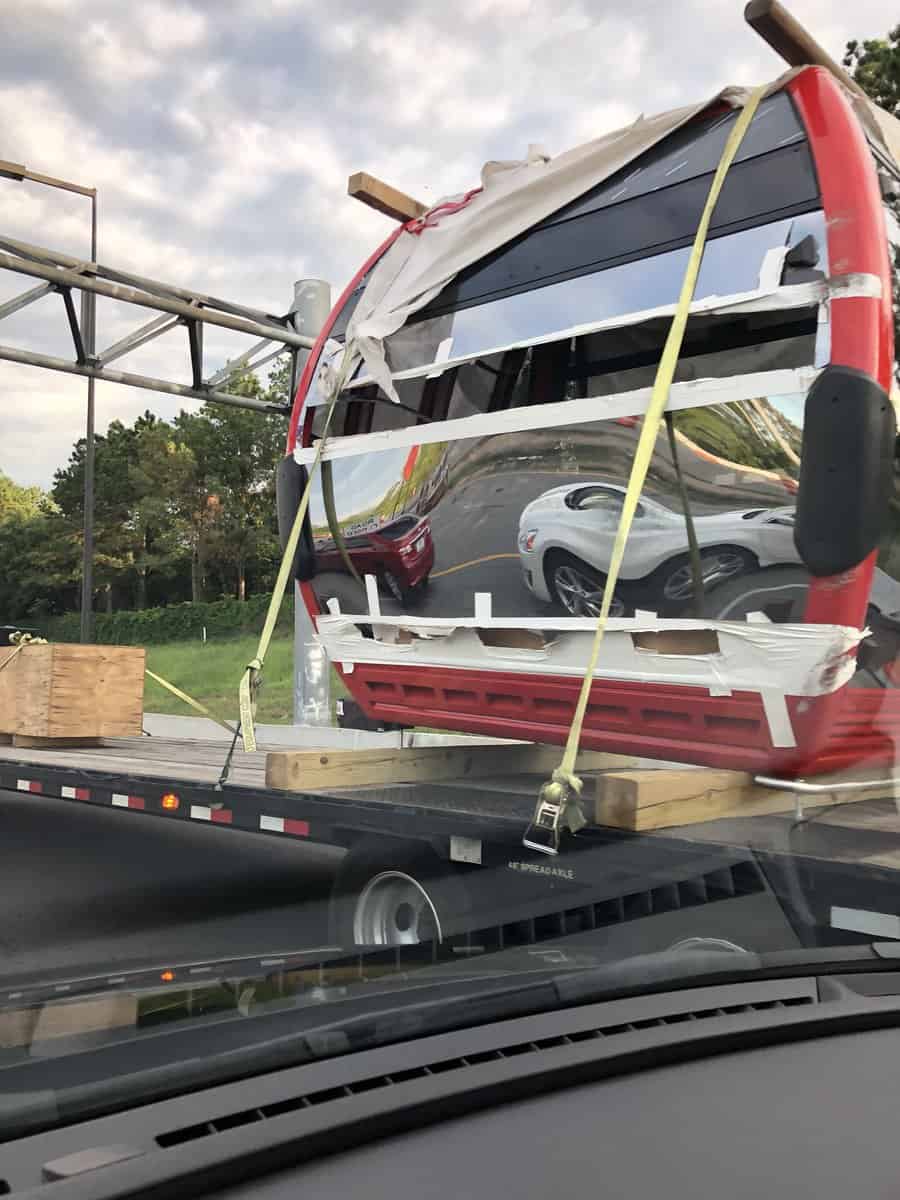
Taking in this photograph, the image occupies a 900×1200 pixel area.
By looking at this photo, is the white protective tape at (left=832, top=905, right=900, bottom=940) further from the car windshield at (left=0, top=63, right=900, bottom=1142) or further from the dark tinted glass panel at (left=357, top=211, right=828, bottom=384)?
the dark tinted glass panel at (left=357, top=211, right=828, bottom=384)

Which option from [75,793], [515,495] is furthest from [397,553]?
[75,793]

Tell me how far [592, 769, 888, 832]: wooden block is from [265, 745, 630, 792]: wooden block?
95 cm

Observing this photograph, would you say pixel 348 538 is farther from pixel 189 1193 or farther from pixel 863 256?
pixel 189 1193

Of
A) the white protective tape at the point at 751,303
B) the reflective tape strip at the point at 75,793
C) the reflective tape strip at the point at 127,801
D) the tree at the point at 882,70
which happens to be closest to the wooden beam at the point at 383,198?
the white protective tape at the point at 751,303

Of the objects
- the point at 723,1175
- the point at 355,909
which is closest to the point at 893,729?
the point at 355,909

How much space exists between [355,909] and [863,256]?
10.1 ft

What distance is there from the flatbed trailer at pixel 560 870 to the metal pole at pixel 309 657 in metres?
5.53

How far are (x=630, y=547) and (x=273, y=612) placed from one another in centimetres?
164

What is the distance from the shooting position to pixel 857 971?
8.85 feet

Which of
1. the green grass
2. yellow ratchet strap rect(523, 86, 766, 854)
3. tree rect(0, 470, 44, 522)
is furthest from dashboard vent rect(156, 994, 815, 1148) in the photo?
tree rect(0, 470, 44, 522)

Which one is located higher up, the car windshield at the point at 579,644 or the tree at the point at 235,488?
the tree at the point at 235,488

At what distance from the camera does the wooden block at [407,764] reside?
17.1 feet

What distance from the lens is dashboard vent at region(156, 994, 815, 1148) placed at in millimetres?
1584

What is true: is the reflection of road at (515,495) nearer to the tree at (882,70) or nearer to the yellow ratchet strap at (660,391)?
the yellow ratchet strap at (660,391)
